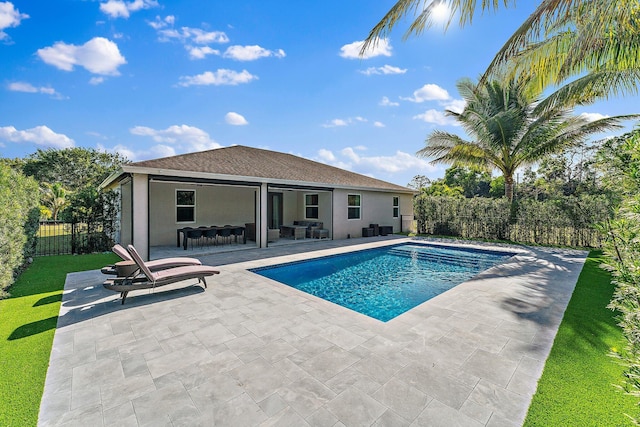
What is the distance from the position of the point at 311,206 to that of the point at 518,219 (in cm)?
1149

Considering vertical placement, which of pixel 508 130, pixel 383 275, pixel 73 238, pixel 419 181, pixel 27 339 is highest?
pixel 419 181

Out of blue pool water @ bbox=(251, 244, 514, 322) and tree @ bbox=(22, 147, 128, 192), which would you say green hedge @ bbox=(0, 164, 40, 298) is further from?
tree @ bbox=(22, 147, 128, 192)

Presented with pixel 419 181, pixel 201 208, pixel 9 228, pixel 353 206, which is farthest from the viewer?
pixel 419 181

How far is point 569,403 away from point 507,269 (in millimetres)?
6843

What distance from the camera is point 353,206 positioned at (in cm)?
1691

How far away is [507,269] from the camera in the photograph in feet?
28.8

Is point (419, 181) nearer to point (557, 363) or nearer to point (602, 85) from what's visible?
point (602, 85)

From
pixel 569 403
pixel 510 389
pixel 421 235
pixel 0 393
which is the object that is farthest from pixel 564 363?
pixel 421 235

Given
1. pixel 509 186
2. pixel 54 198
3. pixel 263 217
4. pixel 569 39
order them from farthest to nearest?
pixel 54 198, pixel 509 186, pixel 263 217, pixel 569 39

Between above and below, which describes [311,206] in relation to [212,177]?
below

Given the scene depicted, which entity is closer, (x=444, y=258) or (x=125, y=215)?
(x=444, y=258)

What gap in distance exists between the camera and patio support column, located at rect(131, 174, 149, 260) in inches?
351

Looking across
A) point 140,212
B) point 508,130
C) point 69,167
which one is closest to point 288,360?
point 140,212

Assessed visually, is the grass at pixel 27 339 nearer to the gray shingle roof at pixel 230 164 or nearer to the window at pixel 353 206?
the gray shingle roof at pixel 230 164
